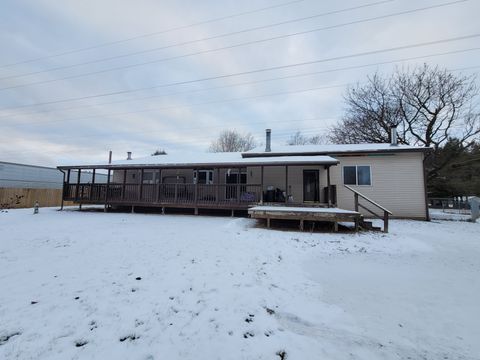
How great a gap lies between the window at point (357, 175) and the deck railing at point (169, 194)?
16.2 feet

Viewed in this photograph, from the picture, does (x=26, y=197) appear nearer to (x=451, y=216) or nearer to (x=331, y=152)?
(x=331, y=152)

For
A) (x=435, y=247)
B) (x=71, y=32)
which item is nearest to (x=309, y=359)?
(x=435, y=247)

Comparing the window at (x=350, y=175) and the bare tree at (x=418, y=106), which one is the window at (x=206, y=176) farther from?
the bare tree at (x=418, y=106)

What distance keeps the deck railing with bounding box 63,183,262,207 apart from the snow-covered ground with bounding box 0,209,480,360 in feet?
21.0

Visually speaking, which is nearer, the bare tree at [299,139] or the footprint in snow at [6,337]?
the footprint in snow at [6,337]

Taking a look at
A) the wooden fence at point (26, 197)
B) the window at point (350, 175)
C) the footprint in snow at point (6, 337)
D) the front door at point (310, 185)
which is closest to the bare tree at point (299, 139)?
the window at point (350, 175)

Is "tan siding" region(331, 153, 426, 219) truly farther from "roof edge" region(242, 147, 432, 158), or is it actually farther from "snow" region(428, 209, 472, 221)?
"snow" region(428, 209, 472, 221)

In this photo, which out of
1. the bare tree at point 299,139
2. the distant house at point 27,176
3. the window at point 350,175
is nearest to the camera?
the window at point 350,175

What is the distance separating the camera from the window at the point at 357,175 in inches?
526

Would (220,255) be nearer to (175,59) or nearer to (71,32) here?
(175,59)

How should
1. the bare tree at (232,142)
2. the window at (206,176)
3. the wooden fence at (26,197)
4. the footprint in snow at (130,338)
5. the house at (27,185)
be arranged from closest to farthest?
the footprint in snow at (130,338) < the window at (206,176) < the wooden fence at (26,197) < the house at (27,185) < the bare tree at (232,142)

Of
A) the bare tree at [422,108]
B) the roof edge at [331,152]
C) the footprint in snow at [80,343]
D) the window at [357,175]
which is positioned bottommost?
the footprint in snow at [80,343]

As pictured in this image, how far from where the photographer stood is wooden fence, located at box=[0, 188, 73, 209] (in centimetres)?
1867

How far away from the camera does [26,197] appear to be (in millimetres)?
19750
